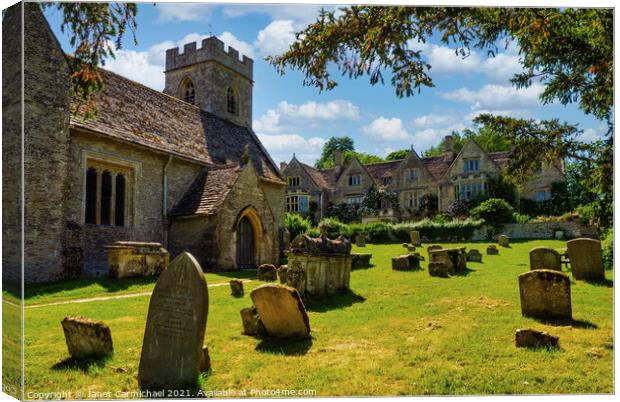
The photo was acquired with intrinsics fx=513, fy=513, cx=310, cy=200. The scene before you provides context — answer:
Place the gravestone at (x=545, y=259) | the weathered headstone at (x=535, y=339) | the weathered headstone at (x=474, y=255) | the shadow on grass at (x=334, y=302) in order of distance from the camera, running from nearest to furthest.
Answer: the weathered headstone at (x=535, y=339)
the shadow on grass at (x=334, y=302)
the gravestone at (x=545, y=259)
the weathered headstone at (x=474, y=255)

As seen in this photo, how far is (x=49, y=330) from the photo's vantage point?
641cm

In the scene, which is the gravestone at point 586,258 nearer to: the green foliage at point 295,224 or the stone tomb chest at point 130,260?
the stone tomb chest at point 130,260

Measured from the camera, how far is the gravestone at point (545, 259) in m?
11.1

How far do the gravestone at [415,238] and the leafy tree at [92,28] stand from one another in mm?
10545

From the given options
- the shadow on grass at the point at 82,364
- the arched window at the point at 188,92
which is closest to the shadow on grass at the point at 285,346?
the shadow on grass at the point at 82,364

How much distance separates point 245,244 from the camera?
17656 millimetres

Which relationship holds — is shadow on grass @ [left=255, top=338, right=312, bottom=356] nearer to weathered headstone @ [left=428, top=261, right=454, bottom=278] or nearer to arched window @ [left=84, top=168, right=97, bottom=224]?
weathered headstone @ [left=428, top=261, right=454, bottom=278]

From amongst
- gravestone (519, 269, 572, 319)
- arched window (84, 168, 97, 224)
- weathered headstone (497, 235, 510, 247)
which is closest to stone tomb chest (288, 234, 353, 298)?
gravestone (519, 269, 572, 319)

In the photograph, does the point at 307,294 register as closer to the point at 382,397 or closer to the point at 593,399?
the point at 382,397

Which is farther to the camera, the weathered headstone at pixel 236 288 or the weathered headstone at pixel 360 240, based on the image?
the weathered headstone at pixel 360 240

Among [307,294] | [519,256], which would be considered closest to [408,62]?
[307,294]

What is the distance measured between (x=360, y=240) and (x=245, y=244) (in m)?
4.21

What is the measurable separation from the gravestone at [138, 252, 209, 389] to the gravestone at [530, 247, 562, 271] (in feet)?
27.7

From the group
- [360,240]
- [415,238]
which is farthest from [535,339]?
[360,240]
